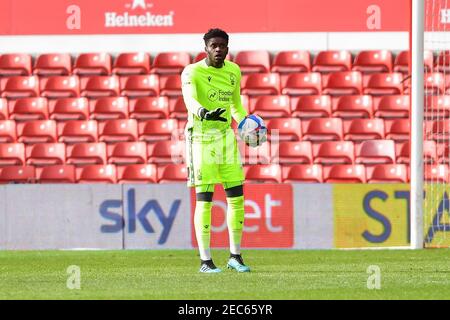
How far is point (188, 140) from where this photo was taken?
10.4 m

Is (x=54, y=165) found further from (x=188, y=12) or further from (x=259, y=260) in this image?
(x=259, y=260)

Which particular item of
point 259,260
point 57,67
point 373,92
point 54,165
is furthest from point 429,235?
point 57,67

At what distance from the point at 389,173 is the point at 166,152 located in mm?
3217

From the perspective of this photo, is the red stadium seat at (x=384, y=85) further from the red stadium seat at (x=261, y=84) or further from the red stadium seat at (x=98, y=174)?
the red stadium seat at (x=98, y=174)

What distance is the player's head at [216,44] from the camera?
10078mm

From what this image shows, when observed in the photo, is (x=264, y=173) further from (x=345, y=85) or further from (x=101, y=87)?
(x=101, y=87)

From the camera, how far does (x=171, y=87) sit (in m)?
18.3

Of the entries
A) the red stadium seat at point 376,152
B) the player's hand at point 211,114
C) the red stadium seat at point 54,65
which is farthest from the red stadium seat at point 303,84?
the player's hand at point 211,114

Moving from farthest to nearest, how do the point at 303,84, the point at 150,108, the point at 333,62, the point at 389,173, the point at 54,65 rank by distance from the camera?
the point at 54,65 < the point at 333,62 < the point at 303,84 < the point at 150,108 < the point at 389,173

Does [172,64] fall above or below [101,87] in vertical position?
above

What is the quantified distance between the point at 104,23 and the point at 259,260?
25.3 feet

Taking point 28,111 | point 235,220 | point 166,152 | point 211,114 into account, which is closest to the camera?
point 211,114

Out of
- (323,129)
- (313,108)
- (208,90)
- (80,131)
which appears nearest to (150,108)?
(80,131)

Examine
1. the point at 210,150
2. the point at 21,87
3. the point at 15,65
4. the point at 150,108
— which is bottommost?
the point at 210,150
